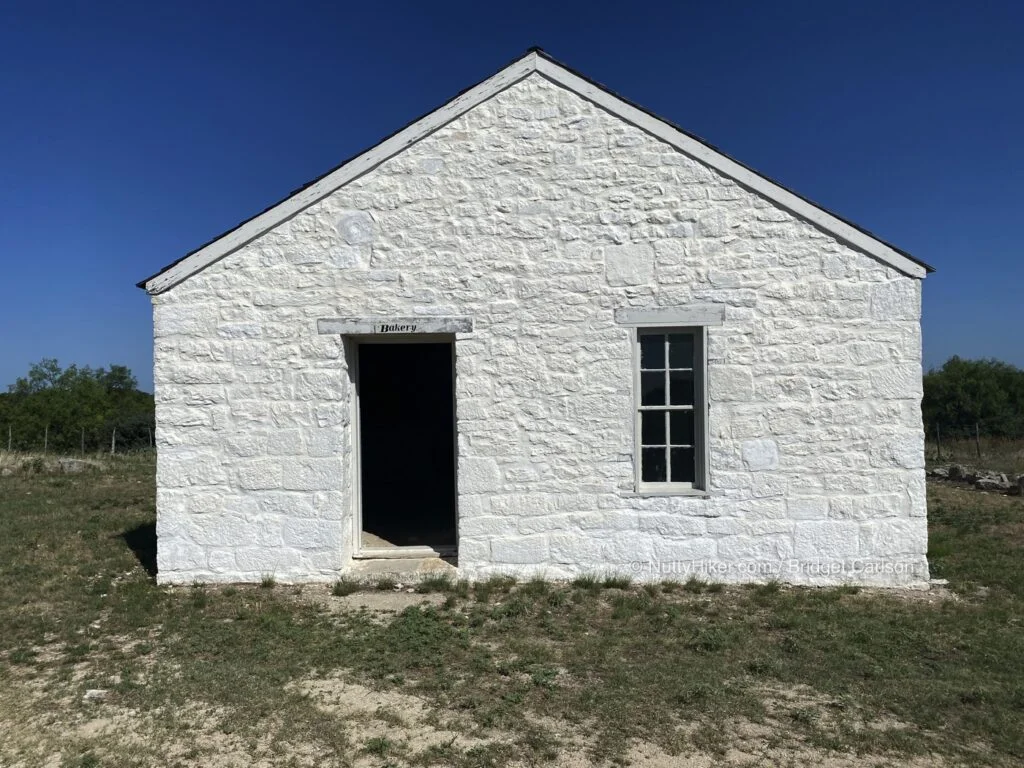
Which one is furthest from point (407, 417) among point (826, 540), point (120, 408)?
point (120, 408)

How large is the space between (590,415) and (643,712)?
3.30m

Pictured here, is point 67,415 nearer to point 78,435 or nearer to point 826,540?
point 78,435

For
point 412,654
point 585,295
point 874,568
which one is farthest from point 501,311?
point 874,568

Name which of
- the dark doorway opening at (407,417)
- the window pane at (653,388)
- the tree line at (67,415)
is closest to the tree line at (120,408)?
the tree line at (67,415)

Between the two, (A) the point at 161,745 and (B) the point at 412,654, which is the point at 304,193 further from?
(A) the point at 161,745

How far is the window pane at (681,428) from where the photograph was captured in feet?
23.6

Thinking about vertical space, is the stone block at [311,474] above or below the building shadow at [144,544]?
above

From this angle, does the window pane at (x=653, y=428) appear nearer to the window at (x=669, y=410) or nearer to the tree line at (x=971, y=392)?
the window at (x=669, y=410)

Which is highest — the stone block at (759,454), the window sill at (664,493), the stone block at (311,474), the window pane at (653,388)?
the window pane at (653,388)

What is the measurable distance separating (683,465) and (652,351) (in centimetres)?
127

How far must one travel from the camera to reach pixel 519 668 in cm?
490

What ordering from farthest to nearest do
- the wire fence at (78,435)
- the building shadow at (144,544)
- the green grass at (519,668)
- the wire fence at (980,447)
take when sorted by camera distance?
the wire fence at (78,435) → the wire fence at (980,447) → the building shadow at (144,544) → the green grass at (519,668)

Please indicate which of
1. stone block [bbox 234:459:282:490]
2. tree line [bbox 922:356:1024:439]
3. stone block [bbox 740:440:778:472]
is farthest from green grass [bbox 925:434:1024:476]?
stone block [bbox 234:459:282:490]

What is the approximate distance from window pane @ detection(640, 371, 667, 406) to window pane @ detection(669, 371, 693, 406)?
10cm
